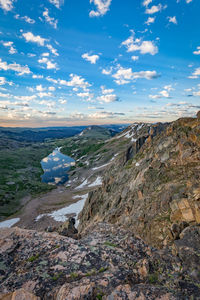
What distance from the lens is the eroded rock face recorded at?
6973 mm

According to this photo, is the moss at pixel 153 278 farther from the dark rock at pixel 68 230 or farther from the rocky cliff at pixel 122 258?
the dark rock at pixel 68 230

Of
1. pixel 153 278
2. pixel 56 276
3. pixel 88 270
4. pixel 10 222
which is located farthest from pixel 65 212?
pixel 153 278

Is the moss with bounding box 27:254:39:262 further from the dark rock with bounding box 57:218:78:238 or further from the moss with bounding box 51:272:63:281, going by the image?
the dark rock with bounding box 57:218:78:238

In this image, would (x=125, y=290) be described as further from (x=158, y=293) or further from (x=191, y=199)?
(x=191, y=199)

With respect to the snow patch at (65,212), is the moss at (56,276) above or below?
above

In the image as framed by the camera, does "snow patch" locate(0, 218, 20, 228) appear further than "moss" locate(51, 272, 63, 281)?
Yes

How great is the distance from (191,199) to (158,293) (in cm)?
864

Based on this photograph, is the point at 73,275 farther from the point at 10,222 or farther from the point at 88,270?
the point at 10,222

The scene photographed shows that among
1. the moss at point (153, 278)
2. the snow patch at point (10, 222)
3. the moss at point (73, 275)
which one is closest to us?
the moss at point (153, 278)

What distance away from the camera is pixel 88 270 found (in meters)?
8.62

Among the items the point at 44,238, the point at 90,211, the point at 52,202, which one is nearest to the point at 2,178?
the point at 52,202

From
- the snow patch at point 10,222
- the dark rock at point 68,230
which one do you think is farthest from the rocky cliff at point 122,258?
the snow patch at point 10,222

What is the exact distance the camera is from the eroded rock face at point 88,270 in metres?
6.97

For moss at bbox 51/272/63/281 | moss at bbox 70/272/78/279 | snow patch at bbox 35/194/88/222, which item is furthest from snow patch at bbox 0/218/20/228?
moss at bbox 70/272/78/279
